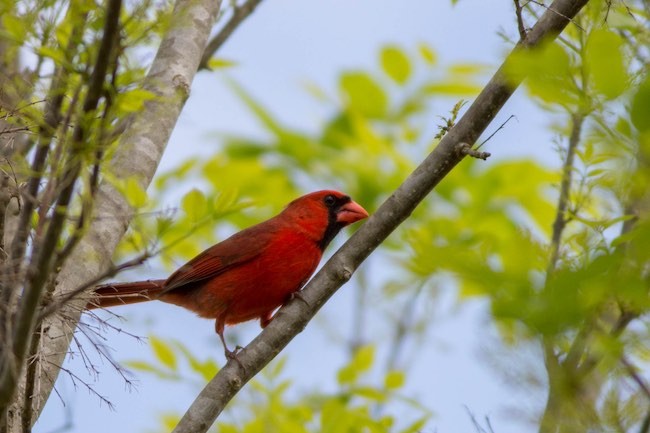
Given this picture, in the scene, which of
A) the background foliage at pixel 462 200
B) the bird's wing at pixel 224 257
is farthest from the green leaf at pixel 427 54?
the bird's wing at pixel 224 257

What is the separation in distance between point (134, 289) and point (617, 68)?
328 cm

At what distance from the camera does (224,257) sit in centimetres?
445

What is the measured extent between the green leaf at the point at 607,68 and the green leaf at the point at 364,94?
3161 mm

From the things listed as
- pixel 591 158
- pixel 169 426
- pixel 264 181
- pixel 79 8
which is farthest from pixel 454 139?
pixel 169 426

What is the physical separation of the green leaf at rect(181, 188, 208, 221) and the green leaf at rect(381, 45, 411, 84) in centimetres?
233

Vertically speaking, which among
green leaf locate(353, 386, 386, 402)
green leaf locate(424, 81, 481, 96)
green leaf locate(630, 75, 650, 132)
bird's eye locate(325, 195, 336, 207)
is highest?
green leaf locate(424, 81, 481, 96)

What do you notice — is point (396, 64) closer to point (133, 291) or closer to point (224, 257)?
point (224, 257)

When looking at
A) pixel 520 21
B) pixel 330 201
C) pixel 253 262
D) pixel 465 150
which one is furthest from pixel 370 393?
pixel 520 21

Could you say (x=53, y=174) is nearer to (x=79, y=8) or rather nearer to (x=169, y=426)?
(x=79, y=8)

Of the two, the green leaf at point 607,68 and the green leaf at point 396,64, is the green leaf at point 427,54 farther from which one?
the green leaf at point 607,68

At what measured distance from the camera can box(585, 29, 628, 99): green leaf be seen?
4.46ft

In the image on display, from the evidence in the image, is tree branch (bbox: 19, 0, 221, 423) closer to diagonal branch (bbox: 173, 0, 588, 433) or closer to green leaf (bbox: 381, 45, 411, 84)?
diagonal branch (bbox: 173, 0, 588, 433)

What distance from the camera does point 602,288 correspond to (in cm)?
136

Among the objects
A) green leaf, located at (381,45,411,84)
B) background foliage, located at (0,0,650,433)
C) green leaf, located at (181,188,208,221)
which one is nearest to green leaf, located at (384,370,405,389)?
background foliage, located at (0,0,650,433)
